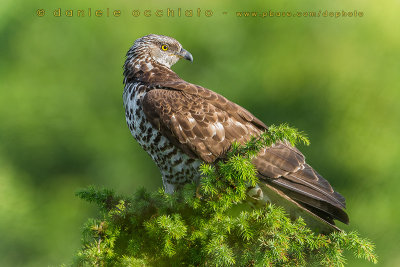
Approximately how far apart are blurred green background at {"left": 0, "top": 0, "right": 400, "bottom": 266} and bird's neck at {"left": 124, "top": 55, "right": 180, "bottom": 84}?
4.82 metres

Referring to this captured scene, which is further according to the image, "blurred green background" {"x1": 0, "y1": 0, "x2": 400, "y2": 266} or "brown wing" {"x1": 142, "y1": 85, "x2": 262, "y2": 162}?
"blurred green background" {"x1": 0, "y1": 0, "x2": 400, "y2": 266}

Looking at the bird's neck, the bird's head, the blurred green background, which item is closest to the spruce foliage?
the bird's neck

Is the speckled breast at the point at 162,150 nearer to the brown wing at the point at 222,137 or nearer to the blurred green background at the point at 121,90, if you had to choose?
the brown wing at the point at 222,137

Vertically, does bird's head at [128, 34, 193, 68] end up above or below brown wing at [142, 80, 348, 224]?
above

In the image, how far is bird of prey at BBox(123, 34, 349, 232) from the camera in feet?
13.0

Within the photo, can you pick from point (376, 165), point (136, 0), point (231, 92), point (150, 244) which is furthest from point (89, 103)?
point (150, 244)

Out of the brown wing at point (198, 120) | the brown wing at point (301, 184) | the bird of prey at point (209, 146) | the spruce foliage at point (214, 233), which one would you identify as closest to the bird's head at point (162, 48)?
the bird of prey at point (209, 146)

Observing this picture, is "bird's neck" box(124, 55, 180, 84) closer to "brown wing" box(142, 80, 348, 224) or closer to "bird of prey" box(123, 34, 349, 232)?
"bird of prey" box(123, 34, 349, 232)

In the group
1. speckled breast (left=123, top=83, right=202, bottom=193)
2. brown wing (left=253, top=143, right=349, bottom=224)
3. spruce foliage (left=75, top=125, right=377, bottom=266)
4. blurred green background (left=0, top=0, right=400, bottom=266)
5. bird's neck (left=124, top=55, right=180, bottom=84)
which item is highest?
blurred green background (left=0, top=0, right=400, bottom=266)

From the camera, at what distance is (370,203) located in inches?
353

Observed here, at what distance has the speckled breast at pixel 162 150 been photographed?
13.6 feet

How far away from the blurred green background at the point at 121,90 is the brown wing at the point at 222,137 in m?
5.29

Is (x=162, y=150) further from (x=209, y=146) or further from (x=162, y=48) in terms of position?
(x=162, y=48)

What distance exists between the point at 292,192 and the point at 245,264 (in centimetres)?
111
